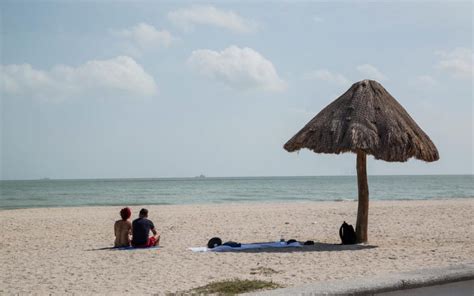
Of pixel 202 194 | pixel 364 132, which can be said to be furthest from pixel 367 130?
pixel 202 194

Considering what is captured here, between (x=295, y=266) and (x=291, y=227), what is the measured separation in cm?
608

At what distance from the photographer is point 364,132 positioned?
9656 mm

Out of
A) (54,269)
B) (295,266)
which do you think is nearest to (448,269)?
(295,266)

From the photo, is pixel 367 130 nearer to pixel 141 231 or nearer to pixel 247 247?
pixel 247 247

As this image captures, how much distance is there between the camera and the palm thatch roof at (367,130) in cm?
966

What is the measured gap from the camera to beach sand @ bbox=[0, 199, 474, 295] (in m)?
6.89

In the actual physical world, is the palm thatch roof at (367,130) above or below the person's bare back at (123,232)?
above

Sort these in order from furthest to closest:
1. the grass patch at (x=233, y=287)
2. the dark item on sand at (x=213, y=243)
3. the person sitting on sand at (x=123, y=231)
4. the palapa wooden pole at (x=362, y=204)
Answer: the palapa wooden pole at (x=362, y=204)
the person sitting on sand at (x=123, y=231)
the dark item on sand at (x=213, y=243)
the grass patch at (x=233, y=287)

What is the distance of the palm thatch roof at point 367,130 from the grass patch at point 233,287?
402 cm

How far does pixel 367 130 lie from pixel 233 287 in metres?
4.73

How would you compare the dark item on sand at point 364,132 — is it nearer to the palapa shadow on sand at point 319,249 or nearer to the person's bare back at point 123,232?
the palapa shadow on sand at point 319,249

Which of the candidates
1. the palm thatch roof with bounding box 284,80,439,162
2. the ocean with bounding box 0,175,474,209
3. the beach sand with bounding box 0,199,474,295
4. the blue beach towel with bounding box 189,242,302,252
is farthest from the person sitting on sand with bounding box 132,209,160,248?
the ocean with bounding box 0,175,474,209

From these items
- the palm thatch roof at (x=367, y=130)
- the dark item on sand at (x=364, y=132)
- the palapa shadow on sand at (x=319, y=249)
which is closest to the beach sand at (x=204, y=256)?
the palapa shadow on sand at (x=319, y=249)

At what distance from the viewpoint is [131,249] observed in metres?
9.66
